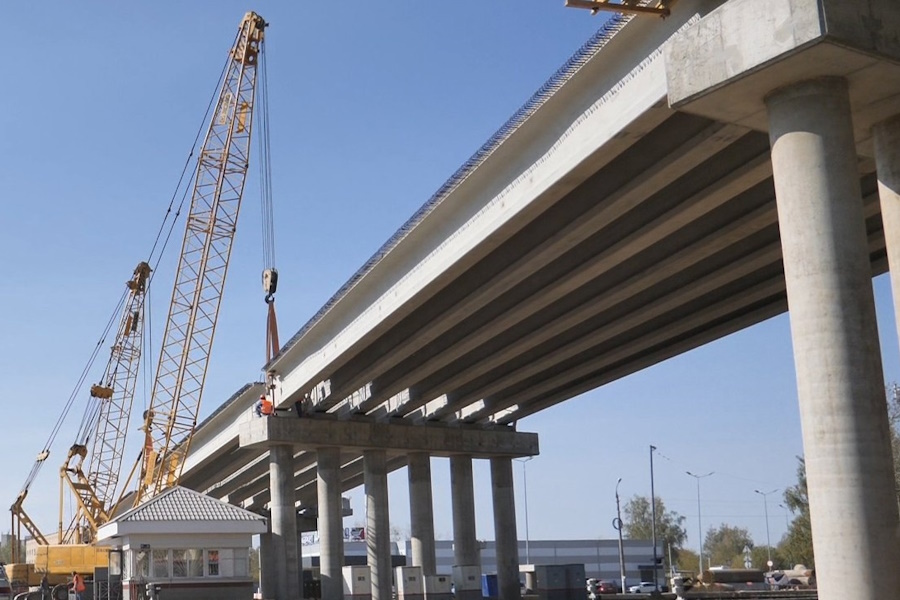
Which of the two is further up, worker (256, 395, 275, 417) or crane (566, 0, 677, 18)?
crane (566, 0, 677, 18)

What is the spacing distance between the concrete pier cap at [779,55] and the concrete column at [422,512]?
47.4m

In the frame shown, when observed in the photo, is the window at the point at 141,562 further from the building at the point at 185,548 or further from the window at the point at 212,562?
the window at the point at 212,562

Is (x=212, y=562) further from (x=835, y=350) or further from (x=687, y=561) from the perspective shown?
(x=687, y=561)

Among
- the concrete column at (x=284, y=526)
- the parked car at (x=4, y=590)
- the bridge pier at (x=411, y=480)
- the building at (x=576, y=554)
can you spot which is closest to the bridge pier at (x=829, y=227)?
the parked car at (x=4, y=590)

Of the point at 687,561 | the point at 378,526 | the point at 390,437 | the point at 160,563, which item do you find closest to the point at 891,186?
the point at 160,563

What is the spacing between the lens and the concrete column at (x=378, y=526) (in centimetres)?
6494

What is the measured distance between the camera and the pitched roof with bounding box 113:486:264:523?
157 feet

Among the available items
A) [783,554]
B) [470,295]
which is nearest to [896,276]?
[470,295]

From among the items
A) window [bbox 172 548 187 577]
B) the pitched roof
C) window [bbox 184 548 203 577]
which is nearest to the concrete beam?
the pitched roof

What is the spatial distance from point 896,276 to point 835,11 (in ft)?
19.0

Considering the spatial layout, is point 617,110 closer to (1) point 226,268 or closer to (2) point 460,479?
(2) point 460,479

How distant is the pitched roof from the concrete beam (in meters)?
11.2

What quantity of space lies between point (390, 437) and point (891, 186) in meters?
44.8

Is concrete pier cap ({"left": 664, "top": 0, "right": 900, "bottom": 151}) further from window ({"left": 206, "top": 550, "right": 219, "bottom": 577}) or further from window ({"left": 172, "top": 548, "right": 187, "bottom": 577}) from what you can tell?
window ({"left": 172, "top": 548, "right": 187, "bottom": 577})
